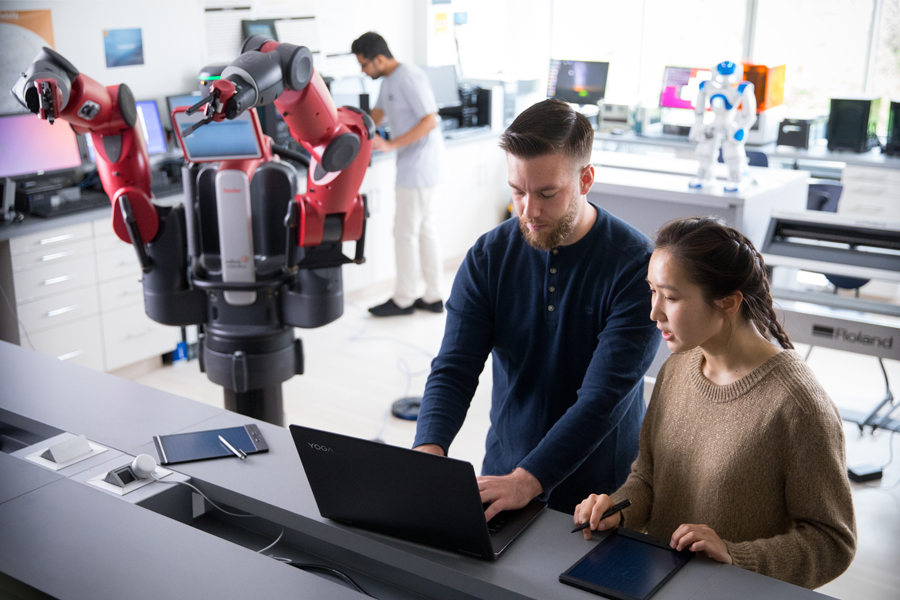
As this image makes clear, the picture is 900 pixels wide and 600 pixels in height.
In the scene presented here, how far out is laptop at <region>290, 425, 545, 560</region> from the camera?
1338 millimetres

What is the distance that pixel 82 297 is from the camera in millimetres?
3982

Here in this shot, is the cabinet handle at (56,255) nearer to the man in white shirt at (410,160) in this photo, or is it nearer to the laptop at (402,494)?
the man in white shirt at (410,160)

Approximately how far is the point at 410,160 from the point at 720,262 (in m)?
3.73

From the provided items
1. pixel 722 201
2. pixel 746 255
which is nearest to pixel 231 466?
pixel 746 255

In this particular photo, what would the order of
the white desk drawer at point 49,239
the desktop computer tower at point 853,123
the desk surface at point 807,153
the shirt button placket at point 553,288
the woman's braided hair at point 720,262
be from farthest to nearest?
the desktop computer tower at point 853,123, the desk surface at point 807,153, the white desk drawer at point 49,239, the shirt button placket at point 553,288, the woman's braided hair at point 720,262

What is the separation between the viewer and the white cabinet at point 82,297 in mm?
3803

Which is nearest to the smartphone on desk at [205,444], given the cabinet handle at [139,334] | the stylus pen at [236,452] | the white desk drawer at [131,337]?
the stylus pen at [236,452]

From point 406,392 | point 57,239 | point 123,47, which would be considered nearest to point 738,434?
point 406,392

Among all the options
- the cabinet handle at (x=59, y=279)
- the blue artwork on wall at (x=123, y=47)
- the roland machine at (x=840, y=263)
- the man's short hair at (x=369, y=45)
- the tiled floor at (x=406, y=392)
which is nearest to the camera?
the tiled floor at (x=406, y=392)

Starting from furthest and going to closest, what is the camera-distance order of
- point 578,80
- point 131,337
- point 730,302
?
point 578,80
point 131,337
point 730,302

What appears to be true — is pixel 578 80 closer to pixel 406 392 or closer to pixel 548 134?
pixel 406 392

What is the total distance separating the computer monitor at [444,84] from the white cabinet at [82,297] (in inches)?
103

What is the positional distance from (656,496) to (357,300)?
400 cm

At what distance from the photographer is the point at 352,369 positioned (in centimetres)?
447
